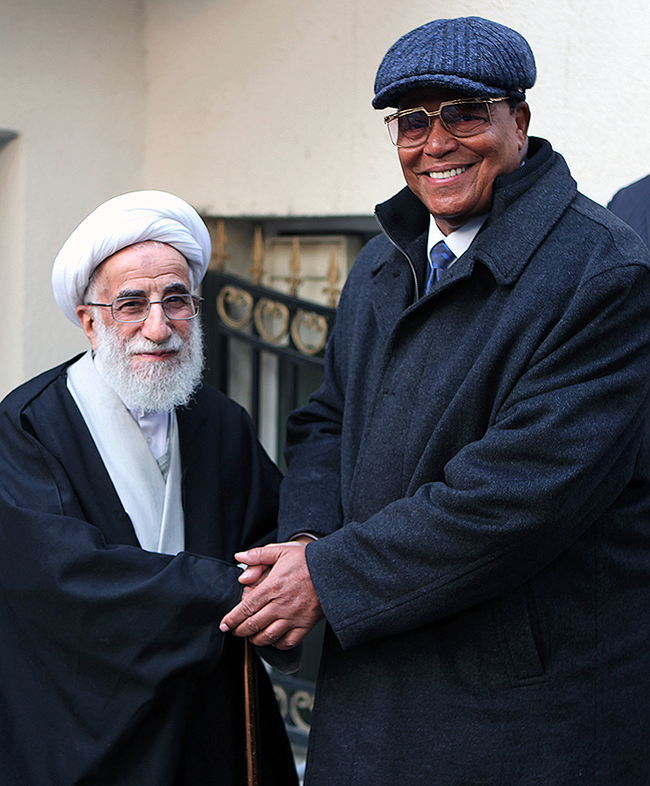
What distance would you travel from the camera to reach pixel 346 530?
1899 millimetres

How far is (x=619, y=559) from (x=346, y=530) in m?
0.59

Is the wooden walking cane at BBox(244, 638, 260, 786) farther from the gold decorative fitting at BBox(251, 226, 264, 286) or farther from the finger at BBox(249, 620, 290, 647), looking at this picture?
the gold decorative fitting at BBox(251, 226, 264, 286)

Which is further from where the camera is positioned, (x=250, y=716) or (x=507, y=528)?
(x=250, y=716)

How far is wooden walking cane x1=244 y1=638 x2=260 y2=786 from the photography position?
2154mm

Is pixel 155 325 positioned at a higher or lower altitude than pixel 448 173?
lower

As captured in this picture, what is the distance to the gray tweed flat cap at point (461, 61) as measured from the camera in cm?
179

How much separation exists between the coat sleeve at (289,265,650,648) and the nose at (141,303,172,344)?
2.51 feet

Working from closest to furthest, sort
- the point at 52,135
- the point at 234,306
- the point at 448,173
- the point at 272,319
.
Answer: the point at 448,173, the point at 52,135, the point at 272,319, the point at 234,306

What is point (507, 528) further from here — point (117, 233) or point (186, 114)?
point (186, 114)

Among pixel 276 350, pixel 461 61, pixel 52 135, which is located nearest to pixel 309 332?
pixel 276 350

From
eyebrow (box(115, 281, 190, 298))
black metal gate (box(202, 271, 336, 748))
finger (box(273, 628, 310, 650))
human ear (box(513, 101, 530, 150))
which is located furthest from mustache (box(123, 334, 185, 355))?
black metal gate (box(202, 271, 336, 748))

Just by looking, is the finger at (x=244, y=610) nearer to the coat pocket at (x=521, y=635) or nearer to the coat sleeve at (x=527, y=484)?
the coat sleeve at (x=527, y=484)

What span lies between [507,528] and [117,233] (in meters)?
1.21

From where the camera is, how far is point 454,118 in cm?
187
